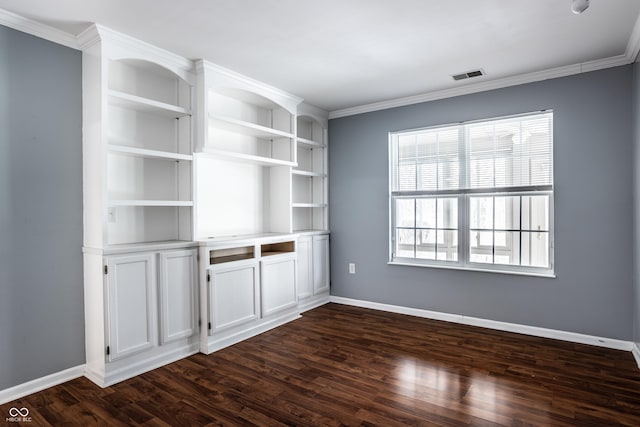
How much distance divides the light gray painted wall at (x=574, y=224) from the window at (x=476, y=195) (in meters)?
0.12

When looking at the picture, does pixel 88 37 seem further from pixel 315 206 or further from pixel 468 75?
pixel 468 75

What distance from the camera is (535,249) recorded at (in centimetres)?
379

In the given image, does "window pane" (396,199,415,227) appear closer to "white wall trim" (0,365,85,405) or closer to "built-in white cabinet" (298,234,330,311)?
"built-in white cabinet" (298,234,330,311)

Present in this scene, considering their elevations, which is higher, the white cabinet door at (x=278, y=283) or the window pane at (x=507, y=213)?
the window pane at (x=507, y=213)

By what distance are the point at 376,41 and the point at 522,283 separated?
2.77 meters

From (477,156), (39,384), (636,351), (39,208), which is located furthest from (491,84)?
(39,384)

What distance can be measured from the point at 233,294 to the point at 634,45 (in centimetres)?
402

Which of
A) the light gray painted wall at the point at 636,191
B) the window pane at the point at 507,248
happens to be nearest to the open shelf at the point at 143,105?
the window pane at the point at 507,248

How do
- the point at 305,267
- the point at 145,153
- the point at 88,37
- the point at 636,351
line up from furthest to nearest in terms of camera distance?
the point at 305,267 < the point at 636,351 < the point at 145,153 < the point at 88,37

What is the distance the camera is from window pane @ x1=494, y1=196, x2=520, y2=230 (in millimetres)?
3889

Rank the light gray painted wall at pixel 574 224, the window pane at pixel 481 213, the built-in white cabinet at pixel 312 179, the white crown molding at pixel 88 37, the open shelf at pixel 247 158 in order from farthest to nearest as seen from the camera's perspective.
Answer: the built-in white cabinet at pixel 312 179 < the window pane at pixel 481 213 < the open shelf at pixel 247 158 < the light gray painted wall at pixel 574 224 < the white crown molding at pixel 88 37

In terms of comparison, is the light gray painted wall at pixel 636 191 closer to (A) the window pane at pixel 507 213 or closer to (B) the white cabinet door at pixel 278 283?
(A) the window pane at pixel 507 213

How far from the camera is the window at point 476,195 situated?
3773 millimetres

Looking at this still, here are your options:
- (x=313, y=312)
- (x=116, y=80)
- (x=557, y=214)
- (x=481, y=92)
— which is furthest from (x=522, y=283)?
(x=116, y=80)
